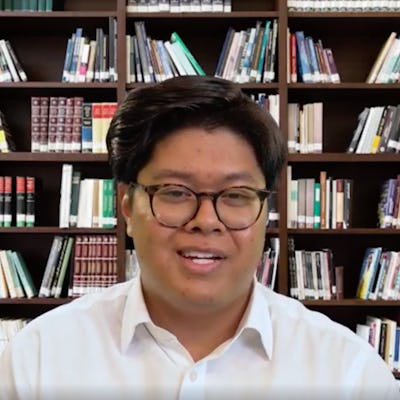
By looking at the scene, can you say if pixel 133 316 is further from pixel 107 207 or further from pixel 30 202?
pixel 30 202

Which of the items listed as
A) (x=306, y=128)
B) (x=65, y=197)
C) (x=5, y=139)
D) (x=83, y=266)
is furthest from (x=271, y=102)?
(x=5, y=139)

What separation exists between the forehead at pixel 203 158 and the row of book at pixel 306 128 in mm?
1720

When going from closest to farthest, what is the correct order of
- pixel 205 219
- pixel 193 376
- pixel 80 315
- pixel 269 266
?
1. pixel 205 219
2. pixel 193 376
3. pixel 80 315
4. pixel 269 266

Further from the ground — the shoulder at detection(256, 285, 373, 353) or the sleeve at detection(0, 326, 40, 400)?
the shoulder at detection(256, 285, 373, 353)

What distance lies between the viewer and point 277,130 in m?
1.06

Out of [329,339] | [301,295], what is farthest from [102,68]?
[329,339]

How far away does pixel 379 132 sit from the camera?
2674 mm

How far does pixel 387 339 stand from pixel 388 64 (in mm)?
1298

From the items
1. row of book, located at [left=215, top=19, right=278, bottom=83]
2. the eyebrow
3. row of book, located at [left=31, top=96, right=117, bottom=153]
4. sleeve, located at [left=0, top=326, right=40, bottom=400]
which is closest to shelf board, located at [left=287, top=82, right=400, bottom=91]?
row of book, located at [left=215, top=19, right=278, bottom=83]

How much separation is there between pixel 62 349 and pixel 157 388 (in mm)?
195

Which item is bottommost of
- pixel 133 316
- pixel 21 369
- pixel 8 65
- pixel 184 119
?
pixel 21 369

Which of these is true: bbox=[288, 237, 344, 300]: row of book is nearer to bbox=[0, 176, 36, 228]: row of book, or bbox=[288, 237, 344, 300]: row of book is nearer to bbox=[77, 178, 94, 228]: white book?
bbox=[77, 178, 94, 228]: white book

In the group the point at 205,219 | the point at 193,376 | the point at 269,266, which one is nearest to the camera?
the point at 205,219

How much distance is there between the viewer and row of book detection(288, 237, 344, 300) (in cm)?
265
